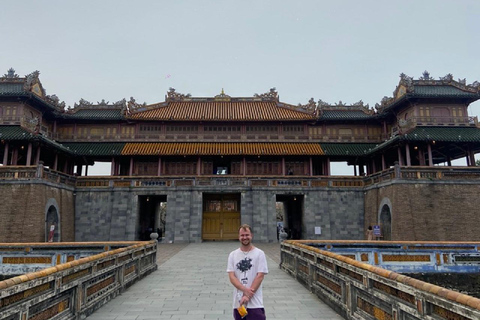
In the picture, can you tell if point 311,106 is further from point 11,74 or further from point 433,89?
point 11,74

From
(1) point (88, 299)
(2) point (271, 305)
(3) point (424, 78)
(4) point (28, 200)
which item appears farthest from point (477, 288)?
(4) point (28, 200)

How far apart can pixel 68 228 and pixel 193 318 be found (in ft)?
77.4

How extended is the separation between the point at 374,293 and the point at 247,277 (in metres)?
2.64

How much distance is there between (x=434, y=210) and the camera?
22203mm

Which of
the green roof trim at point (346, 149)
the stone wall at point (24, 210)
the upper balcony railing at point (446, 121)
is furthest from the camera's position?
the green roof trim at point (346, 149)

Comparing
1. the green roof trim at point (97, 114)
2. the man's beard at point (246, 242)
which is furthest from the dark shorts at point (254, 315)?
the green roof trim at point (97, 114)

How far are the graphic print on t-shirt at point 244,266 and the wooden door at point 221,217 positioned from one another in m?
24.6

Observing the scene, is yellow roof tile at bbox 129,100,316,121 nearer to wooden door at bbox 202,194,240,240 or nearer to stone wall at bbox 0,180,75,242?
wooden door at bbox 202,194,240,240

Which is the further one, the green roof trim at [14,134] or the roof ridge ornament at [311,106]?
the roof ridge ornament at [311,106]

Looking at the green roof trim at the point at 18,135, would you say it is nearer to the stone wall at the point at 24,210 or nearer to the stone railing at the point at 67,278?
the stone wall at the point at 24,210

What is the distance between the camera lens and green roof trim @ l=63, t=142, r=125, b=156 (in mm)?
29797

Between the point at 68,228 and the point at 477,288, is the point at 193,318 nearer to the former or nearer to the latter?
the point at 477,288

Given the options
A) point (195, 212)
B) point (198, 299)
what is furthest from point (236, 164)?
point (198, 299)

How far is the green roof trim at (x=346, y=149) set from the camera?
30.3 m
